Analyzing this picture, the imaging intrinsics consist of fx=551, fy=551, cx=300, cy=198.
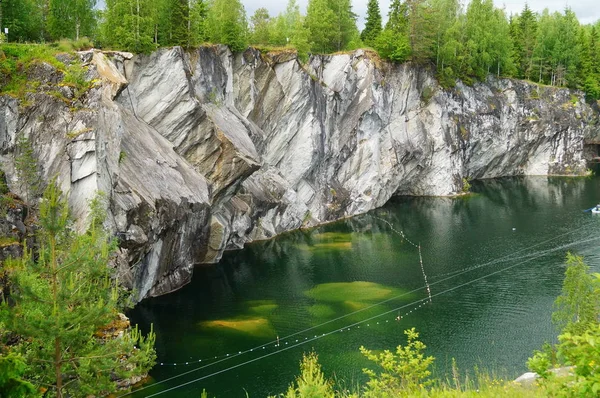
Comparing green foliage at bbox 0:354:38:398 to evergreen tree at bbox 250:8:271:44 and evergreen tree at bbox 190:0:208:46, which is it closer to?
evergreen tree at bbox 190:0:208:46

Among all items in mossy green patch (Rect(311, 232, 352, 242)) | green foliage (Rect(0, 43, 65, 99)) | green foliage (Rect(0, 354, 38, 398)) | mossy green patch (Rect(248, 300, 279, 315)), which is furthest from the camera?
mossy green patch (Rect(311, 232, 352, 242))

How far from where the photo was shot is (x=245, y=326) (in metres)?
35.8

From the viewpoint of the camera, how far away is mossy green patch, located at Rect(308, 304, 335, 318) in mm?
37531

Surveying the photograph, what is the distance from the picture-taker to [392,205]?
7869cm

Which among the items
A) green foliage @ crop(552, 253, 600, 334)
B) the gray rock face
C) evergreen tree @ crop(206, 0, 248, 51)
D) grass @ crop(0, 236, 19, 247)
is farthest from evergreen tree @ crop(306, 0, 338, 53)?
grass @ crop(0, 236, 19, 247)

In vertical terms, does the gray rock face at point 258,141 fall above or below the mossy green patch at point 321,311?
above

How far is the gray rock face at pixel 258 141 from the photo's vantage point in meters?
33.2

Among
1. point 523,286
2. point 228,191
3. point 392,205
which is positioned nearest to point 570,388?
point 523,286

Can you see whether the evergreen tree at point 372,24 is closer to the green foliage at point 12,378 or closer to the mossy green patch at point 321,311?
the mossy green patch at point 321,311

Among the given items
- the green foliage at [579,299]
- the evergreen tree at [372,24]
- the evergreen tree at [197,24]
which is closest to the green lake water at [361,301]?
the green foliage at [579,299]

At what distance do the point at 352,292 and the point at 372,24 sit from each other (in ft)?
174

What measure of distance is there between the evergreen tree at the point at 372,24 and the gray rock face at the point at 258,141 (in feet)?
23.5

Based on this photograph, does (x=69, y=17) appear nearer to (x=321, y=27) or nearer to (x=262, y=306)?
(x=262, y=306)

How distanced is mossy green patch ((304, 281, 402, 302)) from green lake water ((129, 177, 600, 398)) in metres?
0.15
